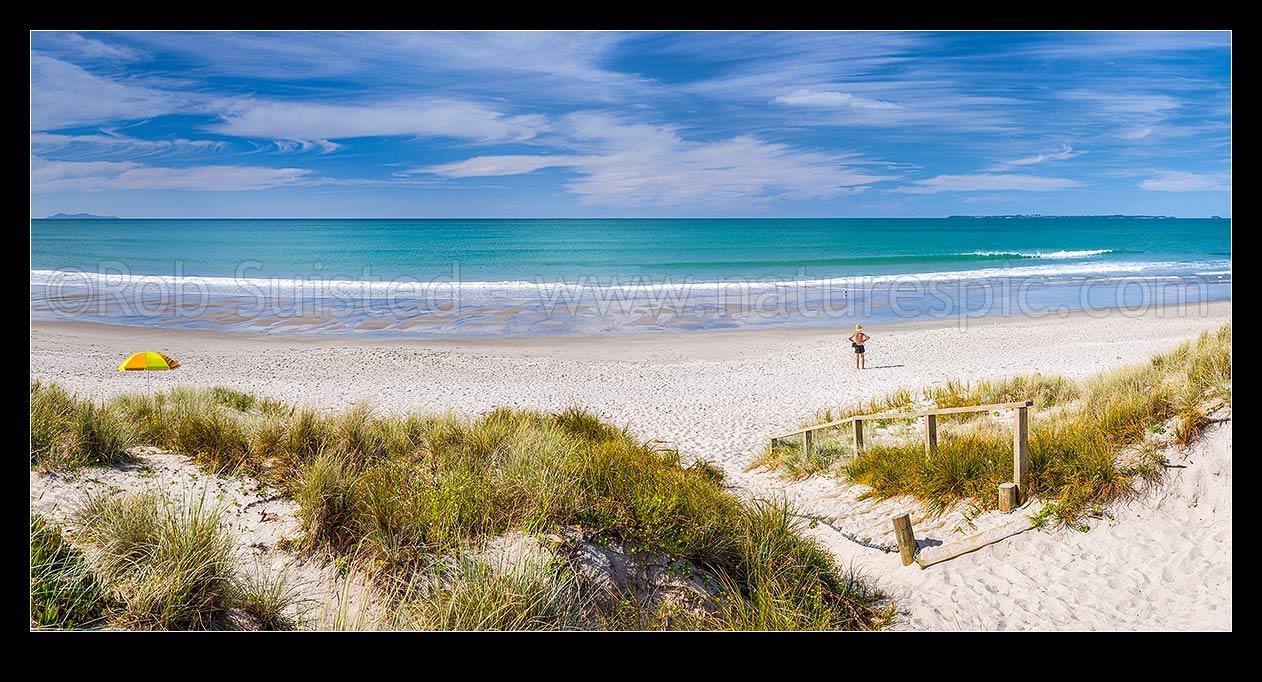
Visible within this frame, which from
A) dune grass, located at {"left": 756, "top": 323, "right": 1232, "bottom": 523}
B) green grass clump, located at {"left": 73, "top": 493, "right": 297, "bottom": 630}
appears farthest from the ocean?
green grass clump, located at {"left": 73, "top": 493, "right": 297, "bottom": 630}

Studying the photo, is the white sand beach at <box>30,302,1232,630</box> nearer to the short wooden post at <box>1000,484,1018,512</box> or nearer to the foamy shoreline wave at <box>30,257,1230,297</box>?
the short wooden post at <box>1000,484,1018,512</box>

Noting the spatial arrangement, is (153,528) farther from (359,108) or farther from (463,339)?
(359,108)

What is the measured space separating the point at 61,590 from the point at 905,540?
5.85 metres

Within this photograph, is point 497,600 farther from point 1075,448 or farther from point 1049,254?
point 1049,254

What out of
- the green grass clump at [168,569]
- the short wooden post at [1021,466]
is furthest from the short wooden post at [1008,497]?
the green grass clump at [168,569]

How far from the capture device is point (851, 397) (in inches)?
616

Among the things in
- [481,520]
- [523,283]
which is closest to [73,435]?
[481,520]

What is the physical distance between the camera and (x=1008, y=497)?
637 centimetres

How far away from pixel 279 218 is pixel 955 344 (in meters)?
148

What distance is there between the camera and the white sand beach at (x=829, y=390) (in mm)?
5230

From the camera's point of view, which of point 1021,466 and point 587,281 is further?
point 587,281

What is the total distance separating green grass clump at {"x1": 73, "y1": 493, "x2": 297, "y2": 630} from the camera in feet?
11.2

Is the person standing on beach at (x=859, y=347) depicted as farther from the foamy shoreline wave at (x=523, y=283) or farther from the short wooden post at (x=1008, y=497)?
the foamy shoreline wave at (x=523, y=283)
